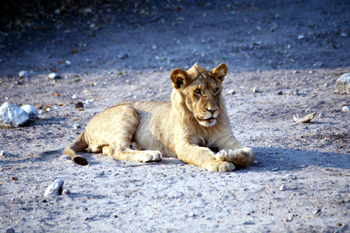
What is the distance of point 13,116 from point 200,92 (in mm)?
4090

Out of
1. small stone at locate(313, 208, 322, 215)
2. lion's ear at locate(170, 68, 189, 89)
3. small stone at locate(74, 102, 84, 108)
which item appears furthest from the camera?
small stone at locate(74, 102, 84, 108)

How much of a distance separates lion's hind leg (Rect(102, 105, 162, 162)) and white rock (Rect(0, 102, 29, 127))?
228 centimetres

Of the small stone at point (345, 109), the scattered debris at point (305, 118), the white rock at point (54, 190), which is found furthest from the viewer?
the small stone at point (345, 109)

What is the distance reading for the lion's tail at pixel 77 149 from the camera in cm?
494

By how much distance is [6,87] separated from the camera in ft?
33.3

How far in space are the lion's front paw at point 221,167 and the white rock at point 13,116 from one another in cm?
425

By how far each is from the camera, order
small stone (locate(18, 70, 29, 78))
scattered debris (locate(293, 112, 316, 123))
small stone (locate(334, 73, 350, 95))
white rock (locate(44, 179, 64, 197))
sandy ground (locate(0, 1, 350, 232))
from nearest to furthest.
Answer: sandy ground (locate(0, 1, 350, 232))
white rock (locate(44, 179, 64, 197))
scattered debris (locate(293, 112, 316, 123))
small stone (locate(334, 73, 350, 95))
small stone (locate(18, 70, 29, 78))

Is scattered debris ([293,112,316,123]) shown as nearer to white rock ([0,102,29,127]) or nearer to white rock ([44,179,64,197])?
white rock ([44,179,64,197])

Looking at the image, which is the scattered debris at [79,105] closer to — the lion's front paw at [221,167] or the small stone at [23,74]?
the small stone at [23,74]

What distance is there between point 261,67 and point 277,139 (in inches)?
200

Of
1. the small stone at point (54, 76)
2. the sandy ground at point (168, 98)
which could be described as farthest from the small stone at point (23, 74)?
the small stone at point (54, 76)

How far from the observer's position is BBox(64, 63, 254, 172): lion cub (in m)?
4.56

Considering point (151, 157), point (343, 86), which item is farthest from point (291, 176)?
point (343, 86)

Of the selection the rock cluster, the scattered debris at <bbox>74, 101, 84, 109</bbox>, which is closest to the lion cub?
the rock cluster
